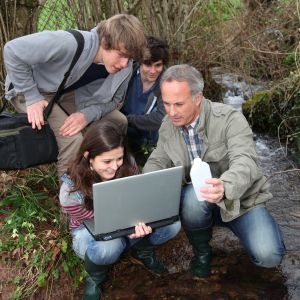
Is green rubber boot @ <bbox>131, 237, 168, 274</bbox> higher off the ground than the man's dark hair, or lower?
lower

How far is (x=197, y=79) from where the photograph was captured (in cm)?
270

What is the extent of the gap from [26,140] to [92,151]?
510mm

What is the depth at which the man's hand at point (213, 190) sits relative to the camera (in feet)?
7.75

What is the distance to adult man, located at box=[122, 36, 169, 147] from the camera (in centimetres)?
371

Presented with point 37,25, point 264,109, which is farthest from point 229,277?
point 264,109

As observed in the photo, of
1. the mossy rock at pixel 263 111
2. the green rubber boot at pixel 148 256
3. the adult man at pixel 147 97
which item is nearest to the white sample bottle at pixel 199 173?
the green rubber boot at pixel 148 256

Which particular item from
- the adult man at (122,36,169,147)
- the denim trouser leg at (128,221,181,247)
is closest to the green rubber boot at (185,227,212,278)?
the denim trouser leg at (128,221,181,247)

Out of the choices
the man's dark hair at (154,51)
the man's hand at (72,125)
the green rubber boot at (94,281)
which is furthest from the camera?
the man's dark hair at (154,51)

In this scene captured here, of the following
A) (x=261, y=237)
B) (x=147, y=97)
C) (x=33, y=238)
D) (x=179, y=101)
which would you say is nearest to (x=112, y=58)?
(x=179, y=101)

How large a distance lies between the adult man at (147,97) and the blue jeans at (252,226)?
104 cm

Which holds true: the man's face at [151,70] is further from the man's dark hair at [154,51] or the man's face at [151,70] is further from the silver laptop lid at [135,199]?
the silver laptop lid at [135,199]

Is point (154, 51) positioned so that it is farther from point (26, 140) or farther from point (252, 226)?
point (252, 226)

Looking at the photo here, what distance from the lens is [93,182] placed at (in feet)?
8.82

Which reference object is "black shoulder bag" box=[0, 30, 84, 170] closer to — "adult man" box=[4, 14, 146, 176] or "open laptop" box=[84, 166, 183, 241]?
"adult man" box=[4, 14, 146, 176]
